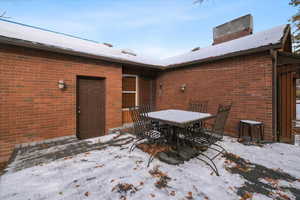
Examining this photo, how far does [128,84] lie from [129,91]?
0.36 m

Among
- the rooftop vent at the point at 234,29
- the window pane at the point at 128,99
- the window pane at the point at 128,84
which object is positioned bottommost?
the window pane at the point at 128,99

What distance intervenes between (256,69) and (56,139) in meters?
6.95

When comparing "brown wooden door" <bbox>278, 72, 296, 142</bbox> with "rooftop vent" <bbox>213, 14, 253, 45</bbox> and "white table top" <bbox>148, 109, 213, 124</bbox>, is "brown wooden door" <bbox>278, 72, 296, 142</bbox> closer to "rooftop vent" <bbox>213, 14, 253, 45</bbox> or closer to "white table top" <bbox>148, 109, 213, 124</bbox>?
"white table top" <bbox>148, 109, 213, 124</bbox>

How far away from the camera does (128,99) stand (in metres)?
6.18

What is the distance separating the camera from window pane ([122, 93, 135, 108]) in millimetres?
6031

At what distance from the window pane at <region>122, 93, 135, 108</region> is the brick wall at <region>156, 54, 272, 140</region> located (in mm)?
2444

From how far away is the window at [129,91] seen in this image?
19.8ft

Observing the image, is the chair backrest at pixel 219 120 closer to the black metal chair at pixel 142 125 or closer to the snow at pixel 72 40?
the black metal chair at pixel 142 125

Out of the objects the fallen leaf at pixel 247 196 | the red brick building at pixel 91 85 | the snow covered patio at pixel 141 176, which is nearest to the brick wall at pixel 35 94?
the red brick building at pixel 91 85

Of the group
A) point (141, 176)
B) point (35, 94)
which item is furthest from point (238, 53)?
point (35, 94)

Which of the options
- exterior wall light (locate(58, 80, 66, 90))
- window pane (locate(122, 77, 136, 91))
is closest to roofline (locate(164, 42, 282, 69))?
window pane (locate(122, 77, 136, 91))

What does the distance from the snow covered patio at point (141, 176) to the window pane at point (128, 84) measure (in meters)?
3.51

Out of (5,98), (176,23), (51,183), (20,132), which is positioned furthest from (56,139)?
(176,23)

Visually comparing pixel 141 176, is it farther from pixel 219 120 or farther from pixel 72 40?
pixel 72 40
